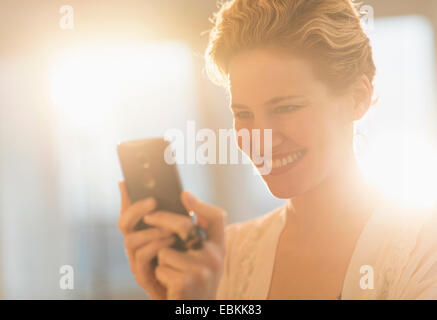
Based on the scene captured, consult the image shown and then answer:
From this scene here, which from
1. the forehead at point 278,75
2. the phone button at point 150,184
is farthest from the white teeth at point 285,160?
the phone button at point 150,184

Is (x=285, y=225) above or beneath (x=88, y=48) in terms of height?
beneath

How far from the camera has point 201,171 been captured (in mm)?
877

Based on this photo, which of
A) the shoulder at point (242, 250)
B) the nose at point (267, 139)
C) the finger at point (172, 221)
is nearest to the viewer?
the finger at point (172, 221)

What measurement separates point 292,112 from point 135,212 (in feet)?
0.97

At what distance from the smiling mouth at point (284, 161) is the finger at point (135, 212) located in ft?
0.73

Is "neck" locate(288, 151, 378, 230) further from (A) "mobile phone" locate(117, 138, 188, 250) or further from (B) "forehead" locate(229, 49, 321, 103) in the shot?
(A) "mobile phone" locate(117, 138, 188, 250)

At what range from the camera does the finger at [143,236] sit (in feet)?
1.99

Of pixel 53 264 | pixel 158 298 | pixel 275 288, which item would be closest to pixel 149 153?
pixel 158 298

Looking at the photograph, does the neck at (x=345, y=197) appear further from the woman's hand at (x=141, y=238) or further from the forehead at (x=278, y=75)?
the woman's hand at (x=141, y=238)

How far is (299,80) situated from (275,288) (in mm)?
374

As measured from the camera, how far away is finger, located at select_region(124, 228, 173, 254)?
1.99 feet

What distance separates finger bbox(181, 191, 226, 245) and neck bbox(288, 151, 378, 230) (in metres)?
0.22

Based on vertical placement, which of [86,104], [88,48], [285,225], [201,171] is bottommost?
[285,225]
